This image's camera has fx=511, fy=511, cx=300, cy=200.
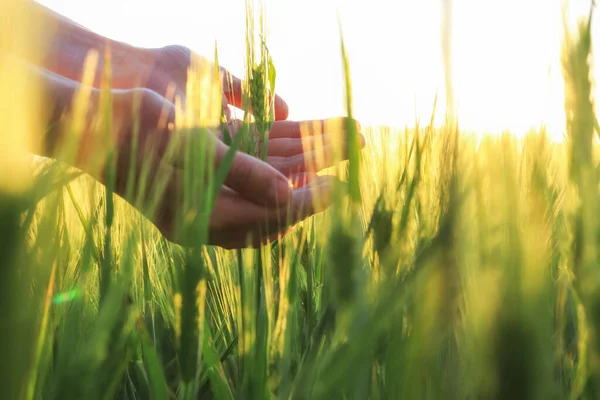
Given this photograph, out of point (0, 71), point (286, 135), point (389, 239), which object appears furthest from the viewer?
point (286, 135)

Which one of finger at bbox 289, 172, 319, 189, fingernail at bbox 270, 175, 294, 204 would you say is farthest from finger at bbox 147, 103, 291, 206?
finger at bbox 289, 172, 319, 189

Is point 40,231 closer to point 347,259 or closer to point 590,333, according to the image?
point 347,259

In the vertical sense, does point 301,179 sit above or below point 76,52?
below

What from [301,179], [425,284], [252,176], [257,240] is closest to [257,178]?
[252,176]

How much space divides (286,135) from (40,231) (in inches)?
42.8

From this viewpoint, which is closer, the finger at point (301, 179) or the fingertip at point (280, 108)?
the finger at point (301, 179)

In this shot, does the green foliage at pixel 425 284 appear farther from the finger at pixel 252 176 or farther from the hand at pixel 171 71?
the hand at pixel 171 71

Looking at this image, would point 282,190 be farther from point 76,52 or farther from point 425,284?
point 76,52

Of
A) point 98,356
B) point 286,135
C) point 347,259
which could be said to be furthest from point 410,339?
point 286,135

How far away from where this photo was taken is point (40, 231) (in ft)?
0.76

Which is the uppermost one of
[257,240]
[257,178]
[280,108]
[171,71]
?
[171,71]

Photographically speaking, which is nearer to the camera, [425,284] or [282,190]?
[425,284]

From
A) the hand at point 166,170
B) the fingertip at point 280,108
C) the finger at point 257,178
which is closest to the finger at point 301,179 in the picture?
the hand at point 166,170

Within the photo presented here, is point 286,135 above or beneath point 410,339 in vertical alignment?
above
